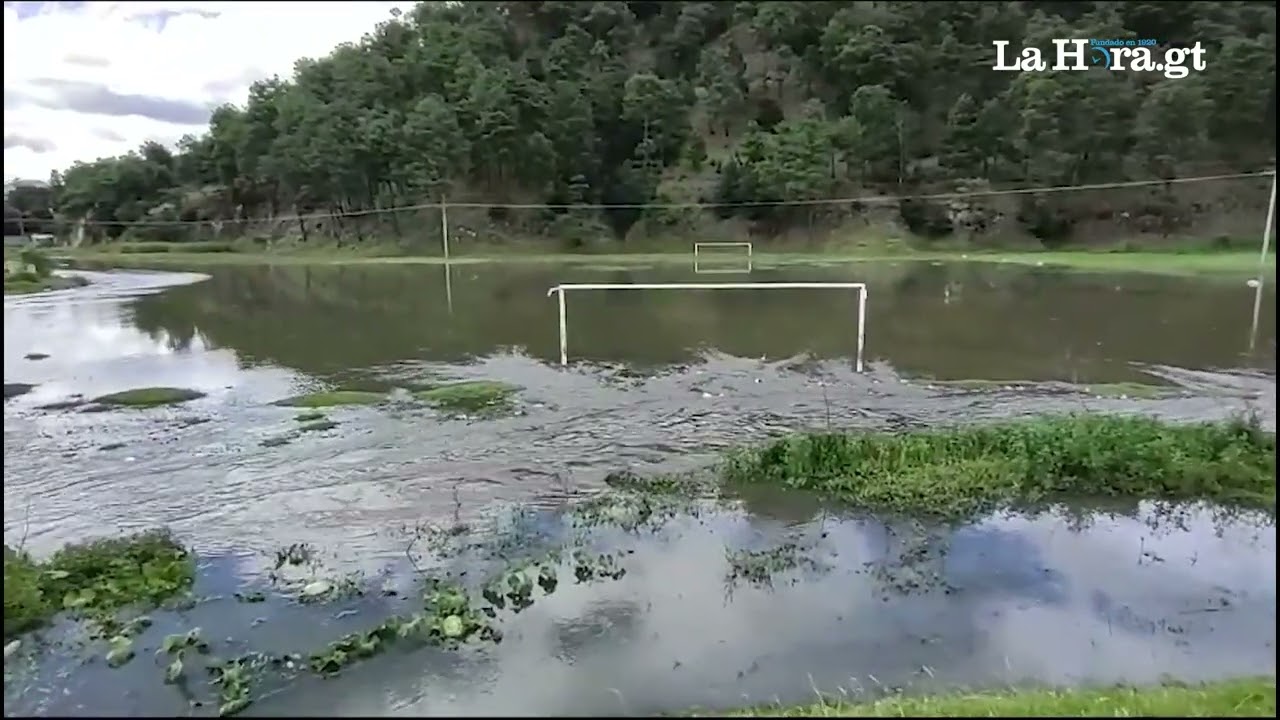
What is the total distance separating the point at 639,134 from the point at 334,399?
37.8 metres

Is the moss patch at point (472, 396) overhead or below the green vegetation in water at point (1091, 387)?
overhead

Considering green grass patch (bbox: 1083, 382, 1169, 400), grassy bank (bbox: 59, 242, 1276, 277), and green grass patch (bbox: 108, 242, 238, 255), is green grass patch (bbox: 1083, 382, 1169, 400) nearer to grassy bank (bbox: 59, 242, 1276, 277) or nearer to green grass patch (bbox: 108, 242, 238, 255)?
grassy bank (bbox: 59, 242, 1276, 277)

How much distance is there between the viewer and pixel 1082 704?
10.7 feet

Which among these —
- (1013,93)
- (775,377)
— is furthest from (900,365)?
(1013,93)

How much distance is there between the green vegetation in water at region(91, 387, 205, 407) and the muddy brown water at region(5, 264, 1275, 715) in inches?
14.2

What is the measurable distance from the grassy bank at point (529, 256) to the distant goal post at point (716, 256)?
48 cm

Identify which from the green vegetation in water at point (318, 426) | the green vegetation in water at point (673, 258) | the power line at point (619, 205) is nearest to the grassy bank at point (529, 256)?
the green vegetation in water at point (673, 258)

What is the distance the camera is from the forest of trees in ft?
122

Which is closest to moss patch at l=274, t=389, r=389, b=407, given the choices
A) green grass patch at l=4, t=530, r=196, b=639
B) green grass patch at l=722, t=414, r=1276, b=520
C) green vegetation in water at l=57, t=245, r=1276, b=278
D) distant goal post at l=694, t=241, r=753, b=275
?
green grass patch at l=4, t=530, r=196, b=639

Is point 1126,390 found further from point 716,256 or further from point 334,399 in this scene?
point 716,256

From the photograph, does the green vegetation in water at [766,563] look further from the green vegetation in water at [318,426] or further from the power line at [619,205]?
the power line at [619,205]

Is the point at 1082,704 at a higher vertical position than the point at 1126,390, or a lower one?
higher

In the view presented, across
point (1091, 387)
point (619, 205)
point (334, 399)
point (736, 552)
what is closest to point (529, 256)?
point (619, 205)

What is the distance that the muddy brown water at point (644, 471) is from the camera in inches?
174
